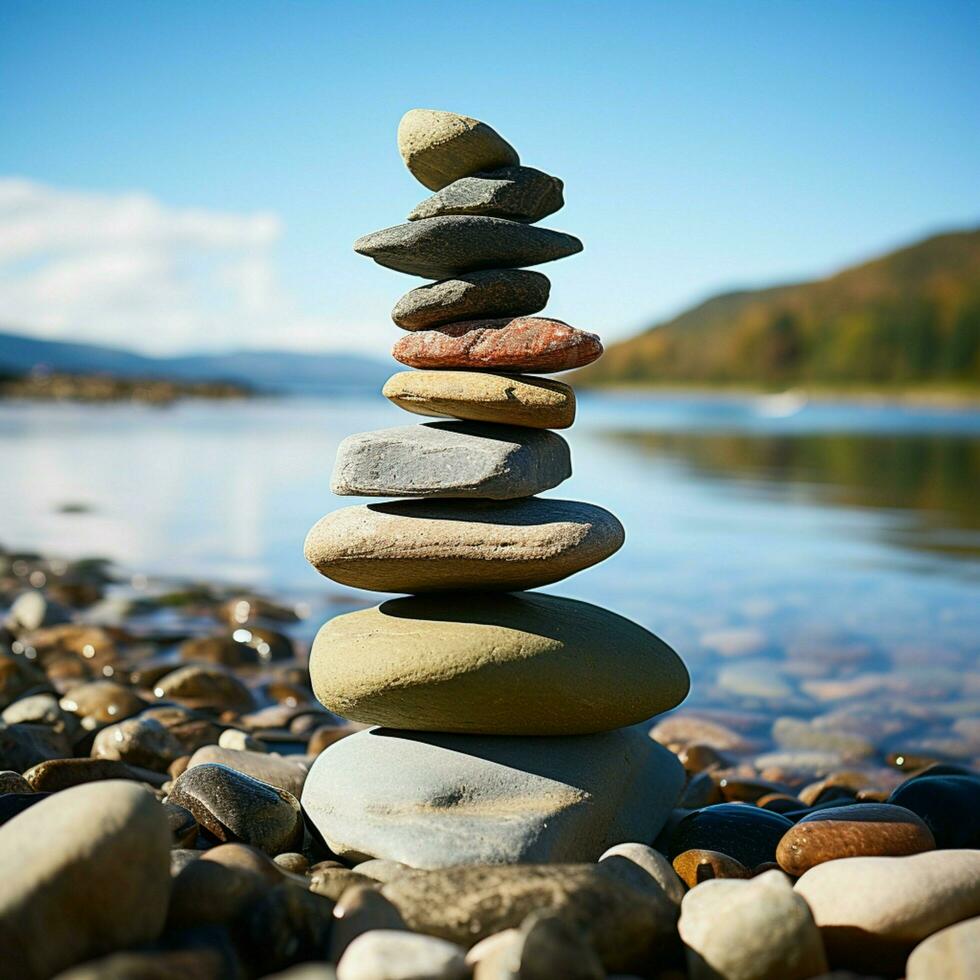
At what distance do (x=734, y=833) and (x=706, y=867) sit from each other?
47 cm

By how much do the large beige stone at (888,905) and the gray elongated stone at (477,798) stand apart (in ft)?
3.62

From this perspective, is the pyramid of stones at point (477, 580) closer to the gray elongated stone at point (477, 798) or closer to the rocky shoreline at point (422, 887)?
the gray elongated stone at point (477, 798)

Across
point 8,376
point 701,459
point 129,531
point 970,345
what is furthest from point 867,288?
point 129,531

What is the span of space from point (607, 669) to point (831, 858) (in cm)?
123

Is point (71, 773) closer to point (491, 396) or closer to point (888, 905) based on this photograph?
point (491, 396)

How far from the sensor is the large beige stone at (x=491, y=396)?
4.88m

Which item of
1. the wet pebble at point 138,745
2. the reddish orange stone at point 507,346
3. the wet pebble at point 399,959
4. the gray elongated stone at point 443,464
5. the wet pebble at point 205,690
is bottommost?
the wet pebble at point 205,690

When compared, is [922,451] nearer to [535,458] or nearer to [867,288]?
[535,458]

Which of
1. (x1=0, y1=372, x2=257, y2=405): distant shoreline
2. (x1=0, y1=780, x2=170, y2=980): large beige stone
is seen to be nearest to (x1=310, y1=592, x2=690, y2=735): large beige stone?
(x1=0, y1=780, x2=170, y2=980): large beige stone

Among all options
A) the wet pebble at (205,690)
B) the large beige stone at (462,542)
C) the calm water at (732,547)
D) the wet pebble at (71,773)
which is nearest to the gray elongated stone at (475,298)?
the large beige stone at (462,542)

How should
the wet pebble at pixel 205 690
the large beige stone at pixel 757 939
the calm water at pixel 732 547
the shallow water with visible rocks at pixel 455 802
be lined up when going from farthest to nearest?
the calm water at pixel 732 547 < the wet pebble at pixel 205 690 < the large beige stone at pixel 757 939 < the shallow water with visible rocks at pixel 455 802

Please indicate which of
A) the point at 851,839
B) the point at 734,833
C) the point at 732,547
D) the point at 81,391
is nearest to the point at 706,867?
the point at 734,833

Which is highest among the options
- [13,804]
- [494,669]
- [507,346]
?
[507,346]

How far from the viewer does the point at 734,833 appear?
482 cm
